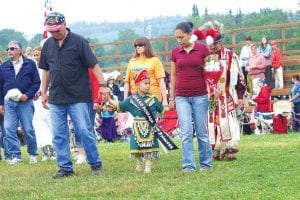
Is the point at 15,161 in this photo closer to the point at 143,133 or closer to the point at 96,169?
the point at 96,169

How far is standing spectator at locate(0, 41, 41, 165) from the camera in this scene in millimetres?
12898

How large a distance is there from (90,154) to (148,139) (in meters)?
0.79

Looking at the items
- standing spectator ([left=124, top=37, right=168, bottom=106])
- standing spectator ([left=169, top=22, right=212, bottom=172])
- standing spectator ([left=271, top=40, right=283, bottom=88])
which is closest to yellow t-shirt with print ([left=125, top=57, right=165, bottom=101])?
standing spectator ([left=124, top=37, right=168, bottom=106])

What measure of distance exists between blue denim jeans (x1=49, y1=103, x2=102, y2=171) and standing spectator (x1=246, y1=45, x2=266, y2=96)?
53.6 ft

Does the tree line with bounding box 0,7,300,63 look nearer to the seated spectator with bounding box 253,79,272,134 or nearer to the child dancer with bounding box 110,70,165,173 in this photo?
the seated spectator with bounding box 253,79,272,134

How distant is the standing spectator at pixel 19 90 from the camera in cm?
1290

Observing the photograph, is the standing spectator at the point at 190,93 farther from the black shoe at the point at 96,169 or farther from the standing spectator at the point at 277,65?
the standing spectator at the point at 277,65

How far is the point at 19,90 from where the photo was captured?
12.8 metres

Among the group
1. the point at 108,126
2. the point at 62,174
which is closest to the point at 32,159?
the point at 62,174

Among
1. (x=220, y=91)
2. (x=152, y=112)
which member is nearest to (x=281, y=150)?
(x=220, y=91)

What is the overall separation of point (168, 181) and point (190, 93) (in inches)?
57.9

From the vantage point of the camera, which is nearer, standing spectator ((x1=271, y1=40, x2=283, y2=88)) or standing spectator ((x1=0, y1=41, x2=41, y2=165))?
standing spectator ((x1=0, y1=41, x2=41, y2=165))

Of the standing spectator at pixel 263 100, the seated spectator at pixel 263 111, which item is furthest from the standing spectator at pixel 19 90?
the standing spectator at pixel 263 100

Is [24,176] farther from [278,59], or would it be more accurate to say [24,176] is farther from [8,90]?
[278,59]
